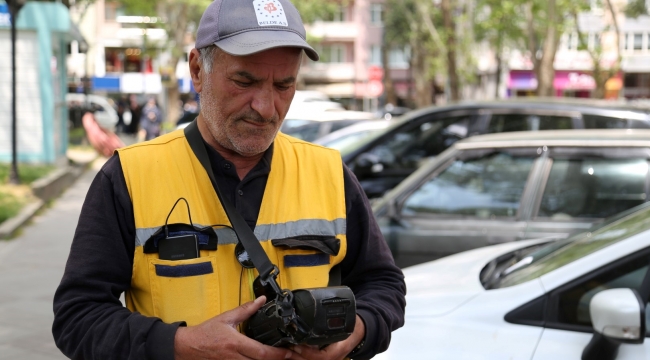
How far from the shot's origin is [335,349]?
6.59 feet

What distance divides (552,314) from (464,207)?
2.66 m

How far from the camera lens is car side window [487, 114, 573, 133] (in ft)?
24.8

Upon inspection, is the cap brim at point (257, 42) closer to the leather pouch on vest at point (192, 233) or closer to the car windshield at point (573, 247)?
the leather pouch on vest at point (192, 233)

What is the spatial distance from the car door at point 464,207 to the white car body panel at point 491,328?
200 centimetres

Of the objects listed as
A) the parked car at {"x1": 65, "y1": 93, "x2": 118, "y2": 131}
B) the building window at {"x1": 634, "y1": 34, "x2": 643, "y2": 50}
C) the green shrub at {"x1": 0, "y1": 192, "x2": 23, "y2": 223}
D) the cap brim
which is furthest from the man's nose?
the building window at {"x1": 634, "y1": 34, "x2": 643, "y2": 50}

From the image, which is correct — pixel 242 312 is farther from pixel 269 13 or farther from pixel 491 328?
pixel 491 328

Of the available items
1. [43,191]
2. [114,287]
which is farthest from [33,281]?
[114,287]

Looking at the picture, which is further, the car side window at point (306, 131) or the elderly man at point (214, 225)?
the car side window at point (306, 131)

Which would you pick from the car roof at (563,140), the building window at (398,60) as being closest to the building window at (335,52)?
the building window at (398,60)

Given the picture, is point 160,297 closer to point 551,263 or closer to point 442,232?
point 551,263

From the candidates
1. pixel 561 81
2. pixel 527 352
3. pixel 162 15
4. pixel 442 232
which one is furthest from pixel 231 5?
pixel 561 81

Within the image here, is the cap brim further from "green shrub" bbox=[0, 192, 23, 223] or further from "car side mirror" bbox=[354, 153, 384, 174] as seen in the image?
"green shrub" bbox=[0, 192, 23, 223]

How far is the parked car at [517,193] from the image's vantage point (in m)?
5.51

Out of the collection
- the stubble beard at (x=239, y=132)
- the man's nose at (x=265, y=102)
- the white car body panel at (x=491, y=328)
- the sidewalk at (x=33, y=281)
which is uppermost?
the man's nose at (x=265, y=102)
